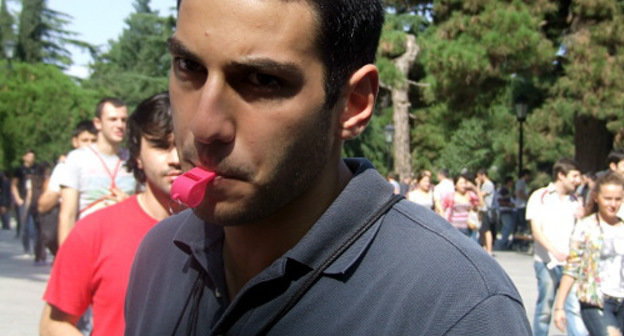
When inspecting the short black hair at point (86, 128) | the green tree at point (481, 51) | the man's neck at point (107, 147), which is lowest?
the man's neck at point (107, 147)

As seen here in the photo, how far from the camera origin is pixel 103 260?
326 centimetres

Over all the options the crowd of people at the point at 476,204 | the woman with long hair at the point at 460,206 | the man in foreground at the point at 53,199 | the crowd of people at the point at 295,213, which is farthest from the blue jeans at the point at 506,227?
the crowd of people at the point at 295,213

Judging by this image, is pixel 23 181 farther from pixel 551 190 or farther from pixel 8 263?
pixel 551 190

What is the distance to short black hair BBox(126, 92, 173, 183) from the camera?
3.56 meters

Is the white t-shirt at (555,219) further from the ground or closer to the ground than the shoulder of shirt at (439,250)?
closer to the ground

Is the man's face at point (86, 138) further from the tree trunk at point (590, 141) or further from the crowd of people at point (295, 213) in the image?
the tree trunk at point (590, 141)

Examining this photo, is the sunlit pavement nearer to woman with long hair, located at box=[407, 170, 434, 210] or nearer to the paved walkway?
the paved walkway

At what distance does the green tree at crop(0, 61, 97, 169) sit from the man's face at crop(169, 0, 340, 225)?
41.0 metres

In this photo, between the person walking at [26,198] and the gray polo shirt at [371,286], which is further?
the person walking at [26,198]

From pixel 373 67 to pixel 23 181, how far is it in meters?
20.3

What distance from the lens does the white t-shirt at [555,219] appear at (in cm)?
838

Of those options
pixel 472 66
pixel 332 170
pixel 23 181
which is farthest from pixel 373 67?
pixel 23 181

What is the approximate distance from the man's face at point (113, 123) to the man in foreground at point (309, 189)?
15.5 feet

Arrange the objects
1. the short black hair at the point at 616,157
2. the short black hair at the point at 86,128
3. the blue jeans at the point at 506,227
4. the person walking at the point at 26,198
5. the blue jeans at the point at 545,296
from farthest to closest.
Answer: the blue jeans at the point at 506,227
the person walking at the point at 26,198
the short black hair at the point at 616,157
the blue jeans at the point at 545,296
the short black hair at the point at 86,128
